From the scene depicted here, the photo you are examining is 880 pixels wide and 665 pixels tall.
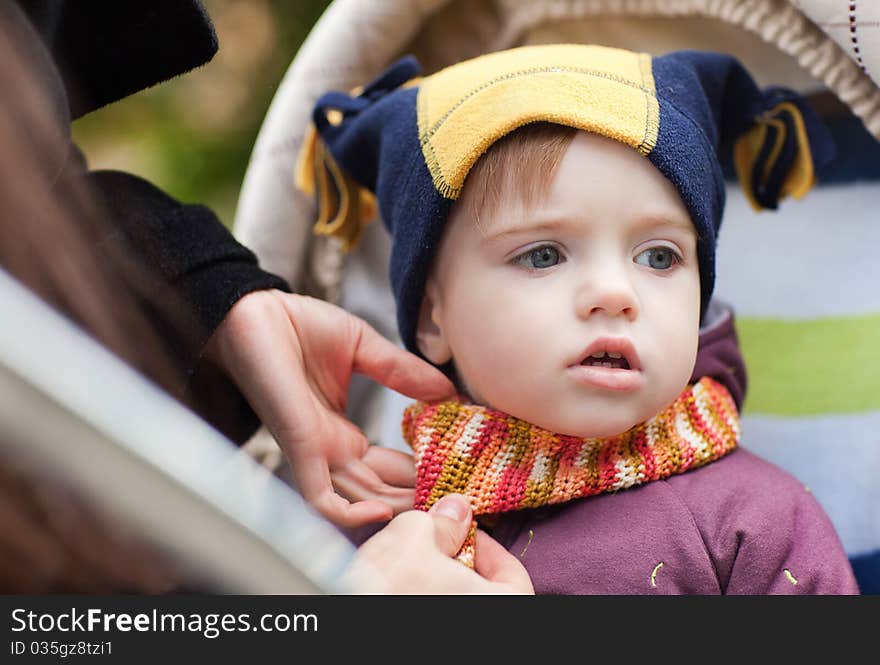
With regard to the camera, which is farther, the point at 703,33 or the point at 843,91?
the point at 703,33

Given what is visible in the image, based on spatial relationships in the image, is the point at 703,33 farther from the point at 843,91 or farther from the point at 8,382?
the point at 8,382

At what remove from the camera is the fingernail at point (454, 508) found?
588mm

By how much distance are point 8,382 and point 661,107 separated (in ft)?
1.48

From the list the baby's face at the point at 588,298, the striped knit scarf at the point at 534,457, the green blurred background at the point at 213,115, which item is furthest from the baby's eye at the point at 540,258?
the green blurred background at the point at 213,115

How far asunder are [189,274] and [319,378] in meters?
0.12

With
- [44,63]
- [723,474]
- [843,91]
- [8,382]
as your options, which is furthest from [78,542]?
[843,91]

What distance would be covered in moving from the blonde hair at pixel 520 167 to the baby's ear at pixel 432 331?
8 centimetres

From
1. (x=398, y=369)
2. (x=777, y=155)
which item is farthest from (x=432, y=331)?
(x=777, y=155)

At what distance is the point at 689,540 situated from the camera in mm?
585

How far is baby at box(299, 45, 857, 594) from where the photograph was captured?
1.89 ft

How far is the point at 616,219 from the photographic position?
0.58 meters

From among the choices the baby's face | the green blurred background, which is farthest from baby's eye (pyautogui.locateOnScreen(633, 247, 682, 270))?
the green blurred background

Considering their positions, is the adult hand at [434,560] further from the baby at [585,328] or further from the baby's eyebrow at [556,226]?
the baby's eyebrow at [556,226]

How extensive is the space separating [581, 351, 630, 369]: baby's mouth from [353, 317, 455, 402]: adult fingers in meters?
0.13
